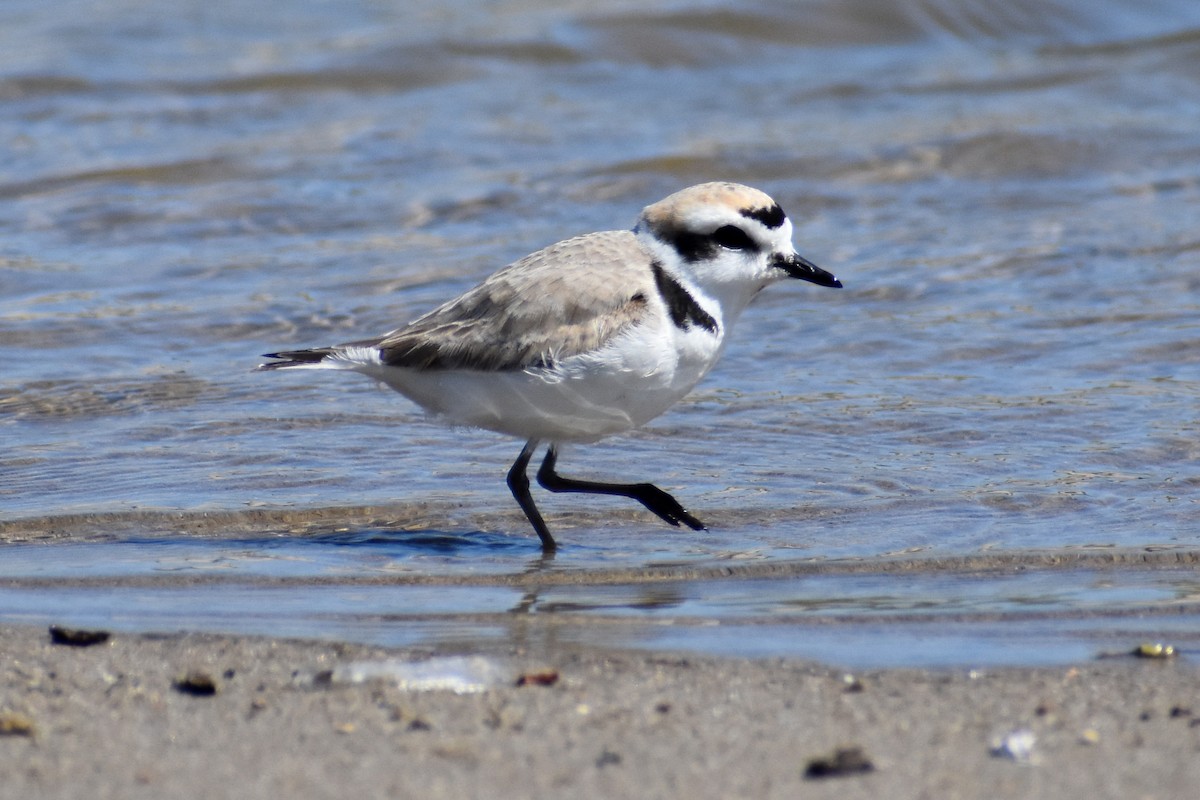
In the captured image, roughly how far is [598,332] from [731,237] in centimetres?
61

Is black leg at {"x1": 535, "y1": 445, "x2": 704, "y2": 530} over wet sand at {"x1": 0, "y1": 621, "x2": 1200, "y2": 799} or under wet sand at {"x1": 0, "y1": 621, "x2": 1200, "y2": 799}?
under

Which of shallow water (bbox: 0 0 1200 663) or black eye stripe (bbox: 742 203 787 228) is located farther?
black eye stripe (bbox: 742 203 787 228)

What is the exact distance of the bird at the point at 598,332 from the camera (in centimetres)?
522

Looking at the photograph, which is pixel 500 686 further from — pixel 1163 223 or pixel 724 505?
pixel 1163 223

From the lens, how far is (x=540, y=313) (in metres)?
5.30

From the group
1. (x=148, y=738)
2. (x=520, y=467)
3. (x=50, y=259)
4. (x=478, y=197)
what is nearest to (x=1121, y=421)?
(x=520, y=467)

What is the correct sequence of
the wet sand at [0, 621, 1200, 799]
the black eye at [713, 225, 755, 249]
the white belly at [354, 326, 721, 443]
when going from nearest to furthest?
the wet sand at [0, 621, 1200, 799], the white belly at [354, 326, 721, 443], the black eye at [713, 225, 755, 249]

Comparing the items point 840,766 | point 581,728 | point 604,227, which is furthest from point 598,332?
point 604,227

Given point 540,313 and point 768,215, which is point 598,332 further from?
point 768,215

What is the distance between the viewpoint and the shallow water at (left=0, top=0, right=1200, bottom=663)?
17.1ft

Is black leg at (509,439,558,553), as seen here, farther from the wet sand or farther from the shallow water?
the wet sand

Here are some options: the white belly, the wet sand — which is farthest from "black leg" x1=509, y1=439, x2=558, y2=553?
the wet sand

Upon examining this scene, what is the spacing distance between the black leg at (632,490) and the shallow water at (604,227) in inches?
4.2

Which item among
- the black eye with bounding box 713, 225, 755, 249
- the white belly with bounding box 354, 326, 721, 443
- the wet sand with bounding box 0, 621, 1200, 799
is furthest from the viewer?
the black eye with bounding box 713, 225, 755, 249
